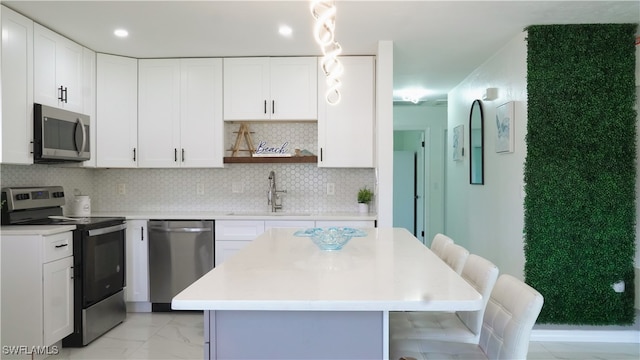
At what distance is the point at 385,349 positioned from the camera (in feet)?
4.69

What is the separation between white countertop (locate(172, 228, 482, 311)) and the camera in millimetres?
1287

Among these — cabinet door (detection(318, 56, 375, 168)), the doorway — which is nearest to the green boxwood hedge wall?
cabinet door (detection(318, 56, 375, 168))

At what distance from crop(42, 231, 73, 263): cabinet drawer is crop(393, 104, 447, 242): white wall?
5.30 m

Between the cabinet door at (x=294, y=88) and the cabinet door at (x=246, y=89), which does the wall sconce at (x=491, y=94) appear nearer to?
the cabinet door at (x=294, y=88)

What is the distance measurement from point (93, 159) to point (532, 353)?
3892 millimetres

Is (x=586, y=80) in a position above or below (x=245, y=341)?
above

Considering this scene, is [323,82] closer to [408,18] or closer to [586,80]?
[408,18]

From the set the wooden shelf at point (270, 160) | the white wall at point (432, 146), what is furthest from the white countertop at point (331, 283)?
the white wall at point (432, 146)

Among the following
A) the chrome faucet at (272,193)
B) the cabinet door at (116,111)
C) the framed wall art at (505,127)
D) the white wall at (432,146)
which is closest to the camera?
the framed wall art at (505,127)

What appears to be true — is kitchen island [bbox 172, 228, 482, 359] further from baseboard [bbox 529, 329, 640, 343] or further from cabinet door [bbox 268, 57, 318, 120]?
cabinet door [bbox 268, 57, 318, 120]

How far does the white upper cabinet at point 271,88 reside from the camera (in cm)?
432

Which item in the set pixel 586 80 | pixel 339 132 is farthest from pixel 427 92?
pixel 586 80

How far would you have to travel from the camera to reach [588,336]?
137 inches

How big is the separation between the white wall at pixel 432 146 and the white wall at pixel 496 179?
150 cm
